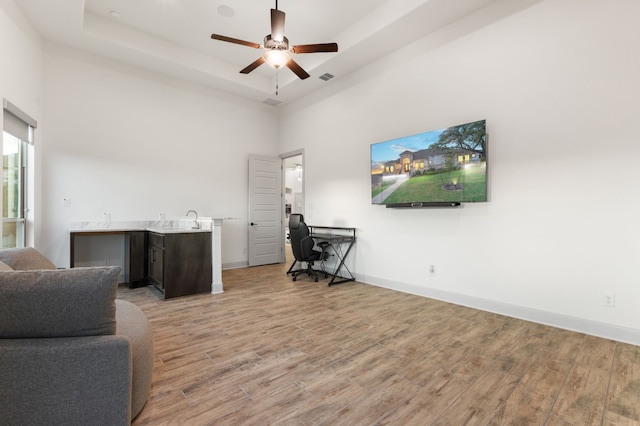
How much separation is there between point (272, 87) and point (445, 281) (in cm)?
498

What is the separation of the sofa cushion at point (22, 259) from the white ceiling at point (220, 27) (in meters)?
3.15

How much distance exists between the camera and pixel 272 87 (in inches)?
244

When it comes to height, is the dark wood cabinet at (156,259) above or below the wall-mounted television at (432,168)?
below

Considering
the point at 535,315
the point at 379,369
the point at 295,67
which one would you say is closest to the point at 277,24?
the point at 295,67

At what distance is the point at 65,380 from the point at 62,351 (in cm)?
14

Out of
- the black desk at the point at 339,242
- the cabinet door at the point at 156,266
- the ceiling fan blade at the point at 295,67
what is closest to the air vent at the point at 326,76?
the ceiling fan blade at the point at 295,67

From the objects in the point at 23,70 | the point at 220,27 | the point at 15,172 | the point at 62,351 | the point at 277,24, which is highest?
the point at 220,27

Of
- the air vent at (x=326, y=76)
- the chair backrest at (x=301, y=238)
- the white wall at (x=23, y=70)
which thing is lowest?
the chair backrest at (x=301, y=238)

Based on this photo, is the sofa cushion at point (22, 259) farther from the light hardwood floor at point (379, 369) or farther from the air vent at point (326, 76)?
the air vent at point (326, 76)

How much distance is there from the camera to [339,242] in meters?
5.14

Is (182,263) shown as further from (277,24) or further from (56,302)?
(277,24)

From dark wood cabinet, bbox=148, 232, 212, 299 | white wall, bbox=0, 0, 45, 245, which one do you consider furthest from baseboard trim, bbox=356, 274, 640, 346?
white wall, bbox=0, 0, 45, 245

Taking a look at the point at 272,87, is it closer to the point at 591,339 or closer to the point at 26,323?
the point at 26,323

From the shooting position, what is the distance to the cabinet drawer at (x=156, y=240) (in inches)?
163
